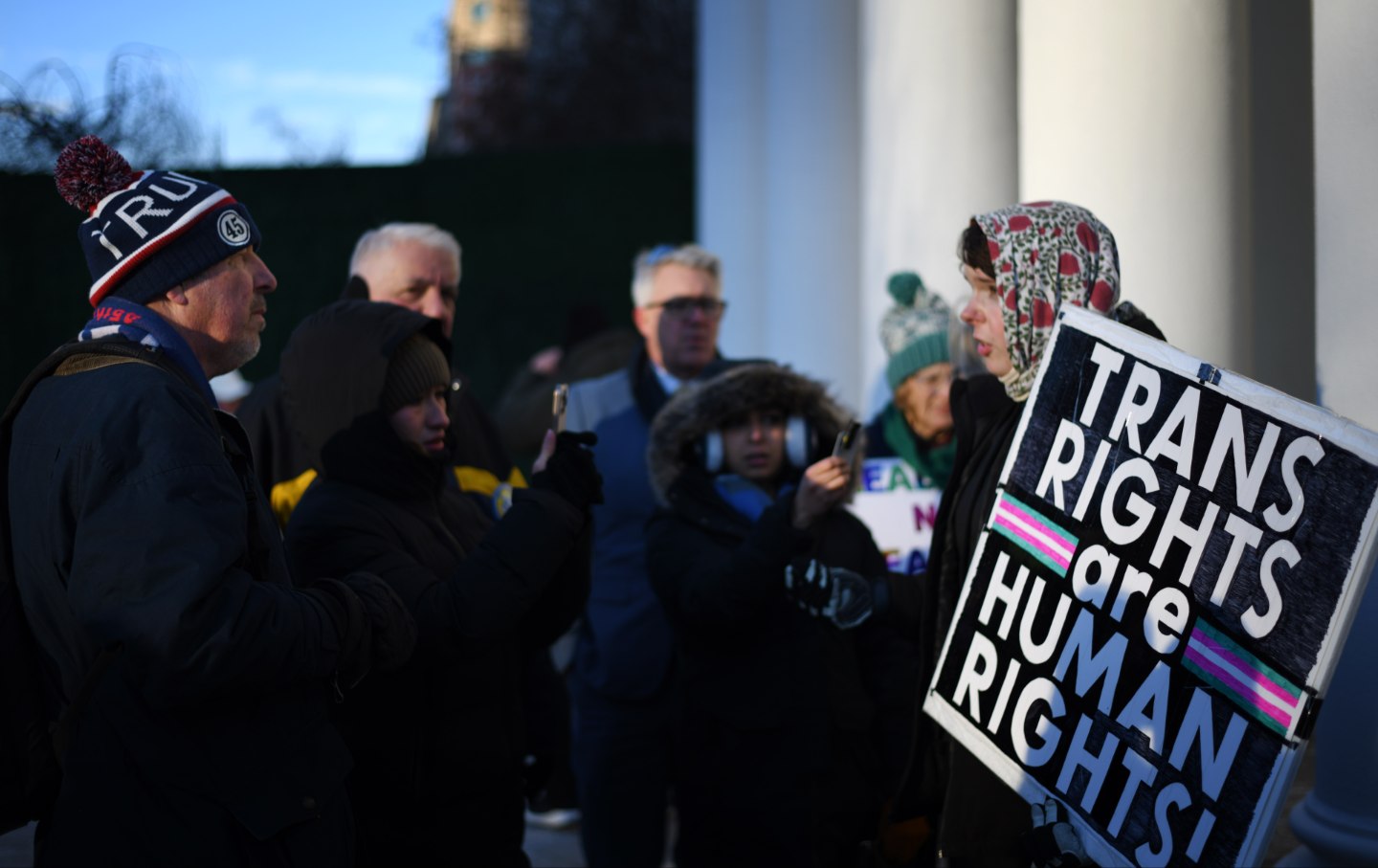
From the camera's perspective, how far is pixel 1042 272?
9.24 ft

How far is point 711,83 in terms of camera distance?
9.51 metres

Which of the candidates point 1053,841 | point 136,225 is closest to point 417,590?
point 136,225

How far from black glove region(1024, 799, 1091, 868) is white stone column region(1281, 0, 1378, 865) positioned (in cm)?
82

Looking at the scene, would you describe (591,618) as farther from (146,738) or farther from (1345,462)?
(1345,462)

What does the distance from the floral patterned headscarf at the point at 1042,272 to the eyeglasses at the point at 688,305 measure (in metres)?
2.20

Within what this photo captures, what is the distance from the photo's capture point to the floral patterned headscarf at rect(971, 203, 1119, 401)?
111 inches

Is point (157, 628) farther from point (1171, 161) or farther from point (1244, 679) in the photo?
point (1171, 161)

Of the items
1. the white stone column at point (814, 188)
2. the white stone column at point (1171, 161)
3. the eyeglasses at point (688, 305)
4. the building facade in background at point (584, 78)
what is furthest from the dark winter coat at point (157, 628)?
the building facade in background at point (584, 78)

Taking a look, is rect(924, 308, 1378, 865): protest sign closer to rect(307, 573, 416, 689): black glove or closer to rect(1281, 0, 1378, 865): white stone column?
rect(1281, 0, 1378, 865): white stone column

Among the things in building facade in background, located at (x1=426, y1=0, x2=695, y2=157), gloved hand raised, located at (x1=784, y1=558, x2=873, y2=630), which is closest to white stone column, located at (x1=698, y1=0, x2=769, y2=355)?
gloved hand raised, located at (x1=784, y1=558, x2=873, y2=630)

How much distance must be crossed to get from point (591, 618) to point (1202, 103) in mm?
2414

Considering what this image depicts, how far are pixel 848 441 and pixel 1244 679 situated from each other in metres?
1.47

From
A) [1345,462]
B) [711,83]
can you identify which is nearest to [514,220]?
[711,83]

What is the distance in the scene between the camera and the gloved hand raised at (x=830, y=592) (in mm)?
3457
